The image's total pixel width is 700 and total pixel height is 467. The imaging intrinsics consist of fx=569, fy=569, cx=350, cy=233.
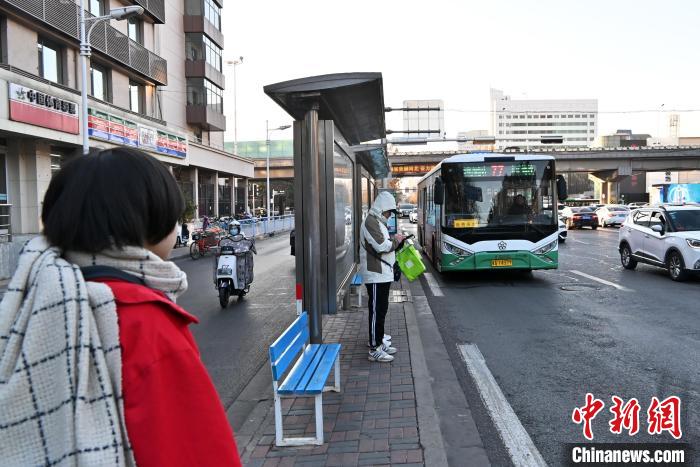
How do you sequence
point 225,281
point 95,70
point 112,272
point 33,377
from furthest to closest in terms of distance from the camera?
point 95,70
point 225,281
point 112,272
point 33,377

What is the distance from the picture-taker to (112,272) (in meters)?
1.41

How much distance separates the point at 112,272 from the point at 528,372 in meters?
5.53

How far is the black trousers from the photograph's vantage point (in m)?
6.28

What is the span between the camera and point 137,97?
30.3m

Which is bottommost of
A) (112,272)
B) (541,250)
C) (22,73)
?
(541,250)

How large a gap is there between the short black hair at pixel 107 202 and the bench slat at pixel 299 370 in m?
2.83

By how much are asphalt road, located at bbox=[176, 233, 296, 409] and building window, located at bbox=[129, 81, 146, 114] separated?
17.7 meters

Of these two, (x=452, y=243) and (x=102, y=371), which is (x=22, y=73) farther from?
(x=102, y=371)

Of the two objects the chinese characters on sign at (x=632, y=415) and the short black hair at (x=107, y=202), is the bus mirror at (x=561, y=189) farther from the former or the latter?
the short black hair at (x=107, y=202)

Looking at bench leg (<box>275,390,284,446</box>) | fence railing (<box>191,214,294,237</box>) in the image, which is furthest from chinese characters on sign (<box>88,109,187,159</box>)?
bench leg (<box>275,390,284,446</box>)

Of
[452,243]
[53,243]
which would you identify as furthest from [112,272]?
[452,243]

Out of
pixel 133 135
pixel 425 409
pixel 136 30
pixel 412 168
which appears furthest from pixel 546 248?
pixel 412 168

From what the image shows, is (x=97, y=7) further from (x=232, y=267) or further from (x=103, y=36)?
(x=232, y=267)

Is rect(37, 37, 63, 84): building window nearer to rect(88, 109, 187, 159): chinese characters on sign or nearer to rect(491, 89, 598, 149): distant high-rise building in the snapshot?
rect(88, 109, 187, 159): chinese characters on sign
